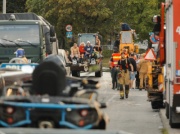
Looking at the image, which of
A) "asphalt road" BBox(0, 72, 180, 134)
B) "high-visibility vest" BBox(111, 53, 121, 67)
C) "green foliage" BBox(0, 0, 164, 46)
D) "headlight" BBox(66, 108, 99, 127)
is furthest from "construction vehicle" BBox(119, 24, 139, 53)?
"green foliage" BBox(0, 0, 164, 46)

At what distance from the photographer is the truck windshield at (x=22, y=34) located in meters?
27.4

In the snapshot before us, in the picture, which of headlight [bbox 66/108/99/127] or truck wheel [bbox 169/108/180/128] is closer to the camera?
headlight [bbox 66/108/99/127]

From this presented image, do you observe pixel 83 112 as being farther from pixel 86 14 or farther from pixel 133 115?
pixel 86 14

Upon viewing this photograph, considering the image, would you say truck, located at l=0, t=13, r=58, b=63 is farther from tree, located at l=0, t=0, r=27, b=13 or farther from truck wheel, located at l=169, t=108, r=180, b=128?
tree, located at l=0, t=0, r=27, b=13

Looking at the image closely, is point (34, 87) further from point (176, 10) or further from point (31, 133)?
point (176, 10)

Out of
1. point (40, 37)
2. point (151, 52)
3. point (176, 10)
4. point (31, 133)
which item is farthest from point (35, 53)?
point (31, 133)

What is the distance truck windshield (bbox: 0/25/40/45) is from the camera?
2739cm

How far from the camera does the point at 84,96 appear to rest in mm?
11242

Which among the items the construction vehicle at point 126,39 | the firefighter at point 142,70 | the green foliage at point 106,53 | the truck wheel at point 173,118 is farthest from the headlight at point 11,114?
the green foliage at point 106,53

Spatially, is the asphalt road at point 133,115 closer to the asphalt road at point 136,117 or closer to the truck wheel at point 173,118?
the asphalt road at point 136,117

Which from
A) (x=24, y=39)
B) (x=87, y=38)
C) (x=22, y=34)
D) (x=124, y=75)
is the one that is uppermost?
(x=22, y=34)

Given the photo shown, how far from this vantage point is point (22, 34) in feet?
90.0

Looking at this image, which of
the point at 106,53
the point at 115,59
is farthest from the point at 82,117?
the point at 106,53

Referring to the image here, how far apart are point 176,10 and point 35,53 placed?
11.1 metres
